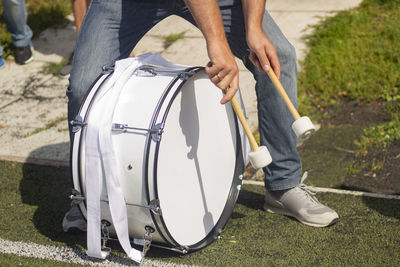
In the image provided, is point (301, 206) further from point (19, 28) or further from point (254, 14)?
point (19, 28)

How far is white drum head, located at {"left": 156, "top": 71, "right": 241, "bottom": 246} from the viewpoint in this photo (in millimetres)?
2986

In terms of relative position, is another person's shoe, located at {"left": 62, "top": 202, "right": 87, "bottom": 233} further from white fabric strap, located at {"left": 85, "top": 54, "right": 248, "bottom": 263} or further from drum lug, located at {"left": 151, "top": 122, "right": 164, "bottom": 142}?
drum lug, located at {"left": 151, "top": 122, "right": 164, "bottom": 142}

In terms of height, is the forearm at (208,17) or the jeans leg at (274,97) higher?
the forearm at (208,17)

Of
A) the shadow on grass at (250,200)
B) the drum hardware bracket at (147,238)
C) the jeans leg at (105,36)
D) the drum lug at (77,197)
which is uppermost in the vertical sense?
the jeans leg at (105,36)

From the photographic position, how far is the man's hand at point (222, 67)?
2883mm

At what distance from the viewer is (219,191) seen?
135 inches

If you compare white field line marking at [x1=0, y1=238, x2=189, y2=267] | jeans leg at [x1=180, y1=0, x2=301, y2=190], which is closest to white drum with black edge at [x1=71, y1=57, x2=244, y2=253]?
white field line marking at [x1=0, y1=238, x2=189, y2=267]

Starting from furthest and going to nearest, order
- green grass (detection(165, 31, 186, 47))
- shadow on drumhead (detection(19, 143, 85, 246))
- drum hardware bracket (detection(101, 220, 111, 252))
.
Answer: green grass (detection(165, 31, 186, 47)), shadow on drumhead (detection(19, 143, 85, 246)), drum hardware bracket (detection(101, 220, 111, 252))

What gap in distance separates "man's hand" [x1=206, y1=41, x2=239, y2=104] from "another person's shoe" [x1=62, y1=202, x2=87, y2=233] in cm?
107

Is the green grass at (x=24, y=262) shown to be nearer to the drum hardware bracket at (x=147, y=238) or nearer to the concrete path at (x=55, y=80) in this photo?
the drum hardware bracket at (x=147, y=238)

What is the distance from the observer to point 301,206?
347 centimetres

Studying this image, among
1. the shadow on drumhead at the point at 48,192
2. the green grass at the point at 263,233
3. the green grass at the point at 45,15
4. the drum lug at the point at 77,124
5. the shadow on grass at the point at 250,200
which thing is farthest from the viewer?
the green grass at the point at 45,15

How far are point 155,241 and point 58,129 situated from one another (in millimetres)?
2202

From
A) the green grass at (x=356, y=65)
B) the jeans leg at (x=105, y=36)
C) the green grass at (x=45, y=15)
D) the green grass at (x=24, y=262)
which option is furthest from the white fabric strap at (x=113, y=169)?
the green grass at (x=45, y=15)
